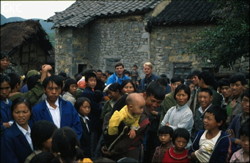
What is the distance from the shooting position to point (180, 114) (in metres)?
5.22

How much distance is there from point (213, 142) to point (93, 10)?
14.8m

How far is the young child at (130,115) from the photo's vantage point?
3977 mm

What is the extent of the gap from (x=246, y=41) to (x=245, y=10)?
86 cm

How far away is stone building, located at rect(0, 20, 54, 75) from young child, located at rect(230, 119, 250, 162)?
17.0 meters

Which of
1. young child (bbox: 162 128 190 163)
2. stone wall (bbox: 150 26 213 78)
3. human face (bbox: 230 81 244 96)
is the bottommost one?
young child (bbox: 162 128 190 163)

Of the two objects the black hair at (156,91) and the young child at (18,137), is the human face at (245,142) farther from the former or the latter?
the young child at (18,137)

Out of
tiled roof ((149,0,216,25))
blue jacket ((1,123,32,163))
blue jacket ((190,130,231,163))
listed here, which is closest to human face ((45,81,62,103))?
blue jacket ((1,123,32,163))

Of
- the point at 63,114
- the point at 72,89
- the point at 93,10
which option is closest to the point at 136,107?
the point at 63,114

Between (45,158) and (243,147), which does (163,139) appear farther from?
(45,158)

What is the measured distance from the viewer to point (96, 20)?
59.9 feet

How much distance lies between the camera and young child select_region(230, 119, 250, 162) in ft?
11.6

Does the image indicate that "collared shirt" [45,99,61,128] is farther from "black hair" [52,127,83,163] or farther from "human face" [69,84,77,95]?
"human face" [69,84,77,95]

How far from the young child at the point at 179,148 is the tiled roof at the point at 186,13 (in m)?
9.74

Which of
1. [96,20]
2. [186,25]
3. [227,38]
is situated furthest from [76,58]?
[227,38]
